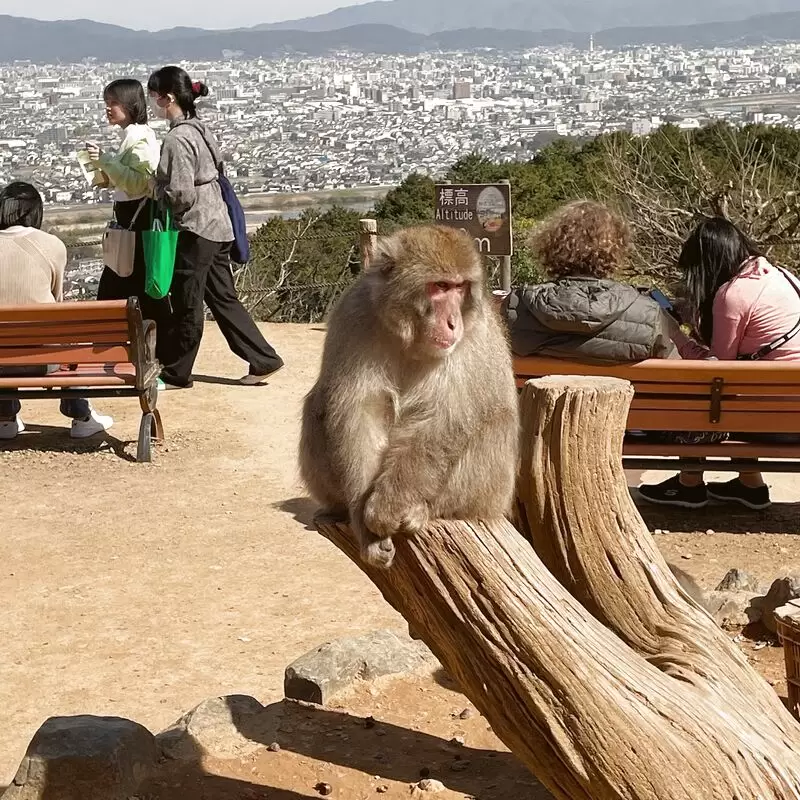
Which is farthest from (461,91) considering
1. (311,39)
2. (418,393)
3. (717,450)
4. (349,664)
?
(311,39)

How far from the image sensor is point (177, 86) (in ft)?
25.4

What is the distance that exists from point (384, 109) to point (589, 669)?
2727 cm

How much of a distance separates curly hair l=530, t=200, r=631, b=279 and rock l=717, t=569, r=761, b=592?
4.57ft

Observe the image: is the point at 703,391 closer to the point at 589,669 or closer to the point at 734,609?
the point at 734,609

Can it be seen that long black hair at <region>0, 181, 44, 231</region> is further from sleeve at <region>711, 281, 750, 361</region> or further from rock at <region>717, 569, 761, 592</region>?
rock at <region>717, 569, 761, 592</region>

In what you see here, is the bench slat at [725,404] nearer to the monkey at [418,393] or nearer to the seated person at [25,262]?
the monkey at [418,393]

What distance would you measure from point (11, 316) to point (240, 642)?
9.37ft

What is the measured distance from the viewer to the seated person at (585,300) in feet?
16.9

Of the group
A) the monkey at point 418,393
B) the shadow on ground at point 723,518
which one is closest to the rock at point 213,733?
A: the monkey at point 418,393

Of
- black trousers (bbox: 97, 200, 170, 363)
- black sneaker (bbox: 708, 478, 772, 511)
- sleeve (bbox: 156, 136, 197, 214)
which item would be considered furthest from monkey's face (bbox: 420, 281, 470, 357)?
black trousers (bbox: 97, 200, 170, 363)

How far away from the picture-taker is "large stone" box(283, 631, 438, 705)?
3.77m

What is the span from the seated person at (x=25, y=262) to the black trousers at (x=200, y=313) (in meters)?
0.90

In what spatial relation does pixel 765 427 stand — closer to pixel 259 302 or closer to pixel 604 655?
pixel 604 655

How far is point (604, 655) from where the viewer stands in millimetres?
2615
